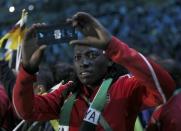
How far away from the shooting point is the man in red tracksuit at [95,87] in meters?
3.99

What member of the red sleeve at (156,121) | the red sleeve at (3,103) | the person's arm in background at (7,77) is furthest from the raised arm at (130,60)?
the person's arm in background at (7,77)

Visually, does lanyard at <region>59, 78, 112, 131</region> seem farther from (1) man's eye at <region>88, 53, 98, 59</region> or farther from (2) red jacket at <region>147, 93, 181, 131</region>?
(2) red jacket at <region>147, 93, 181, 131</region>

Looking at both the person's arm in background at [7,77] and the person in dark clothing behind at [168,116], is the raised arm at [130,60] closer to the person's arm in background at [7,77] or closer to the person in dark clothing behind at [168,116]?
the person in dark clothing behind at [168,116]

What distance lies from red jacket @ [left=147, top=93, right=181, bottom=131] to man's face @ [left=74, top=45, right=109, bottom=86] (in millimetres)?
587

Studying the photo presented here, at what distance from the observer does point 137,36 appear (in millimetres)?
17125

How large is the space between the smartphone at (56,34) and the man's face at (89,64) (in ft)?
1.18

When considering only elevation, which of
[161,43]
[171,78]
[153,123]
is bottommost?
[161,43]

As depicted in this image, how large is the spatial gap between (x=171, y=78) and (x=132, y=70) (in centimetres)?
23

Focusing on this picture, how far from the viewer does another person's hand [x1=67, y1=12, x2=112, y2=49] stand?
394 cm

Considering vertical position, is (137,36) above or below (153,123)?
below

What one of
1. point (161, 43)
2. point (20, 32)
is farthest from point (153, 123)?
point (161, 43)

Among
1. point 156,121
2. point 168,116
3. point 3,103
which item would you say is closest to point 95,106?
point 156,121

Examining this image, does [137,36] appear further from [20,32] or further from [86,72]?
[86,72]

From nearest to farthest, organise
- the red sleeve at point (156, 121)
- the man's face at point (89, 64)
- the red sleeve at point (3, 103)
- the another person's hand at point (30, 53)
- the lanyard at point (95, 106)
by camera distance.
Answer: the red sleeve at point (156, 121), the another person's hand at point (30, 53), the lanyard at point (95, 106), the man's face at point (89, 64), the red sleeve at point (3, 103)
